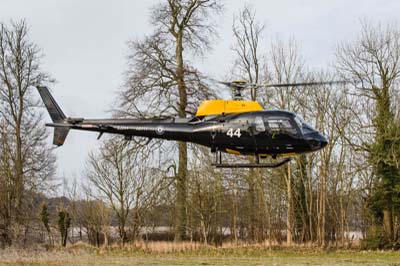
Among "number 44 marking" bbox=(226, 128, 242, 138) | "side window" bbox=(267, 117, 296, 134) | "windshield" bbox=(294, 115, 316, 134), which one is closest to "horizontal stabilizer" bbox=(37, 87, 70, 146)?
"number 44 marking" bbox=(226, 128, 242, 138)

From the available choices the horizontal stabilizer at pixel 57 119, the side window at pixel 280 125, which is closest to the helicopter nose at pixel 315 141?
the side window at pixel 280 125

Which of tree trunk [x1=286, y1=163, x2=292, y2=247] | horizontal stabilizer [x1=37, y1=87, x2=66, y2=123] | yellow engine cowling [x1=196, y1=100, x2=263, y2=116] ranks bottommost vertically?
tree trunk [x1=286, y1=163, x2=292, y2=247]

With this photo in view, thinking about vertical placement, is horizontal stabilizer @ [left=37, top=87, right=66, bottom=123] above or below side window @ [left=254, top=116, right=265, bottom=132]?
above

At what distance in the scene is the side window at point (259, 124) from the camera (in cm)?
1548

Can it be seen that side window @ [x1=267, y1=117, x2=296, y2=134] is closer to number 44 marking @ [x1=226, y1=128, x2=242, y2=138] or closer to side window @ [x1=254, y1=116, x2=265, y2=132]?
side window @ [x1=254, y1=116, x2=265, y2=132]

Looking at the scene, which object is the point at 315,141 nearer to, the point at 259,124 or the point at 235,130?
the point at 259,124

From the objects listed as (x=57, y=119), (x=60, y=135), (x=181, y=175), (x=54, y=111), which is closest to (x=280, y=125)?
(x=60, y=135)

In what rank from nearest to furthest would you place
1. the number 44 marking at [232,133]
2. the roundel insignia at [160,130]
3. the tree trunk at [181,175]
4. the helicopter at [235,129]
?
the helicopter at [235,129] < the number 44 marking at [232,133] < the roundel insignia at [160,130] < the tree trunk at [181,175]

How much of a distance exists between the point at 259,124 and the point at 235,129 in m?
0.71

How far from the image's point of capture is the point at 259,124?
51.0 feet

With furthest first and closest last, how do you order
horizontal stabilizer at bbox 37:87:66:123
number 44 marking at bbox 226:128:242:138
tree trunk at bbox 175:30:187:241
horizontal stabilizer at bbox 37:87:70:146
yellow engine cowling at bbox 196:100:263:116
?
tree trunk at bbox 175:30:187:241 → horizontal stabilizer at bbox 37:87:66:123 → horizontal stabilizer at bbox 37:87:70:146 → yellow engine cowling at bbox 196:100:263:116 → number 44 marking at bbox 226:128:242:138

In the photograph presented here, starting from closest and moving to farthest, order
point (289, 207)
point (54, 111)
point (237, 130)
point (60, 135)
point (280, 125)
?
point (280, 125) < point (237, 130) < point (60, 135) < point (54, 111) < point (289, 207)

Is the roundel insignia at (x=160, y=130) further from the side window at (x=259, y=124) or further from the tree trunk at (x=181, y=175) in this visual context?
the tree trunk at (x=181, y=175)

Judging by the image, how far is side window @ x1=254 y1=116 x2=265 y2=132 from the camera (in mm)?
→ 15484
